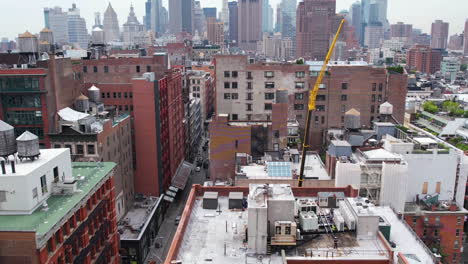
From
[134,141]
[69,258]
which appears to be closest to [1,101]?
[134,141]

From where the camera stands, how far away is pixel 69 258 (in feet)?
143

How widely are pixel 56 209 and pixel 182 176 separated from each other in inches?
2481

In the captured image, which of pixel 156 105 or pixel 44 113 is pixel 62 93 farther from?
pixel 156 105

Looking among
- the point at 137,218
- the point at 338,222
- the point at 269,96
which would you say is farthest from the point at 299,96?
the point at 338,222

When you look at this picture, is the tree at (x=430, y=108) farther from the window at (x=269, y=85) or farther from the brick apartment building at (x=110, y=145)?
the brick apartment building at (x=110, y=145)

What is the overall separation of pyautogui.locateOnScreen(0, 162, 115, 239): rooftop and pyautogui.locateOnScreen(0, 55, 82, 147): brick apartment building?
63.0 feet

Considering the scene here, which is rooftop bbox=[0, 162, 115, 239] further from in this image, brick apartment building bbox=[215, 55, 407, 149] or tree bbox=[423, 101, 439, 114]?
tree bbox=[423, 101, 439, 114]

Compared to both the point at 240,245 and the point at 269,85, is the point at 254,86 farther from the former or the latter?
the point at 240,245

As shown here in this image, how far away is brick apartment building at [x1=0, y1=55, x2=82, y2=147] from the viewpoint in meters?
68.3

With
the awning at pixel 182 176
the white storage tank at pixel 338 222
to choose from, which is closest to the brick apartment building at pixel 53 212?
the white storage tank at pixel 338 222

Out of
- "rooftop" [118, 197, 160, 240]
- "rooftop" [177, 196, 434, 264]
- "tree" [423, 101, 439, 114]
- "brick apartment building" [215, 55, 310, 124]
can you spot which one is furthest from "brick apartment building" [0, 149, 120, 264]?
"tree" [423, 101, 439, 114]

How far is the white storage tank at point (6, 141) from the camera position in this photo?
43.2 metres

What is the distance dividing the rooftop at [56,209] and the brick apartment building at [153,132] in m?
30.0

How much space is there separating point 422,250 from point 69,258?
3313 cm
